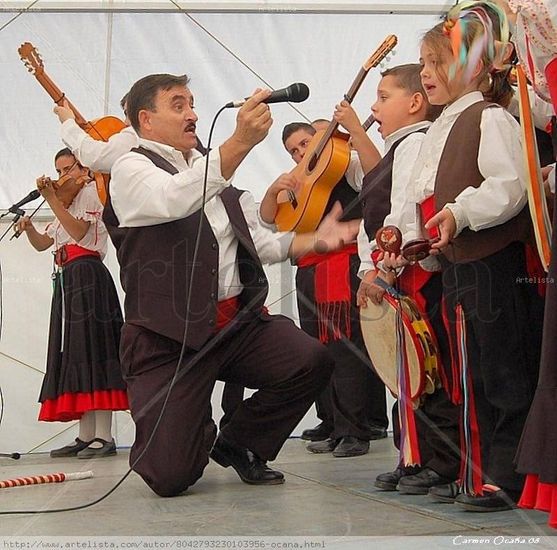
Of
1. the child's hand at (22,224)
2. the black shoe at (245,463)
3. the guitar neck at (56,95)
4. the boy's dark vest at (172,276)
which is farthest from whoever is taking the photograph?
the child's hand at (22,224)

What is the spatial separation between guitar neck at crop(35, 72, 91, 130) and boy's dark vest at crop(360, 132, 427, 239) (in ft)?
2.75

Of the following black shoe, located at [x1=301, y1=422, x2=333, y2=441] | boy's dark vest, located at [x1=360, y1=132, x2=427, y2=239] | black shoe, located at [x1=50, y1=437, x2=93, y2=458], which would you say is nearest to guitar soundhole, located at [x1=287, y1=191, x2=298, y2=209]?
boy's dark vest, located at [x1=360, y1=132, x2=427, y2=239]

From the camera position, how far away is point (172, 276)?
239 centimetres

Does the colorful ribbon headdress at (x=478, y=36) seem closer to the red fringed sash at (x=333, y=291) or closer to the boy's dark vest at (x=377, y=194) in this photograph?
the boy's dark vest at (x=377, y=194)

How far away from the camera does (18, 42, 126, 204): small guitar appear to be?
9.27 feet

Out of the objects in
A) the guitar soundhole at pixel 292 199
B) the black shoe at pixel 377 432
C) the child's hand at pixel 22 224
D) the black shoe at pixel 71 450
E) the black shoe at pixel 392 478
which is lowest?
the black shoe at pixel 71 450

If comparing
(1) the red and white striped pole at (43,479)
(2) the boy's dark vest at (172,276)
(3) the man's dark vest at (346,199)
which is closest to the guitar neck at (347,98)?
(3) the man's dark vest at (346,199)

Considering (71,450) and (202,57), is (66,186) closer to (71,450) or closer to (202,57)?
(202,57)

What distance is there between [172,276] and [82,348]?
1.19 meters

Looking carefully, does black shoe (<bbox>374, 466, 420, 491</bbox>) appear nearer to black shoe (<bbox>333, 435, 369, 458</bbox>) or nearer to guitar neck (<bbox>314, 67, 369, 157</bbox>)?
black shoe (<bbox>333, 435, 369, 458</bbox>)

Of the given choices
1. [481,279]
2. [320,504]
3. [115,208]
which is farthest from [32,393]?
[481,279]

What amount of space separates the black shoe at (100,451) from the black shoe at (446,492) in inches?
61.6

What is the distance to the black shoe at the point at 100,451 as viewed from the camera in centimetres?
337

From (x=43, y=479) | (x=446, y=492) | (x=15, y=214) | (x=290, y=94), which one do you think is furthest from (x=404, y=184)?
(x=15, y=214)
